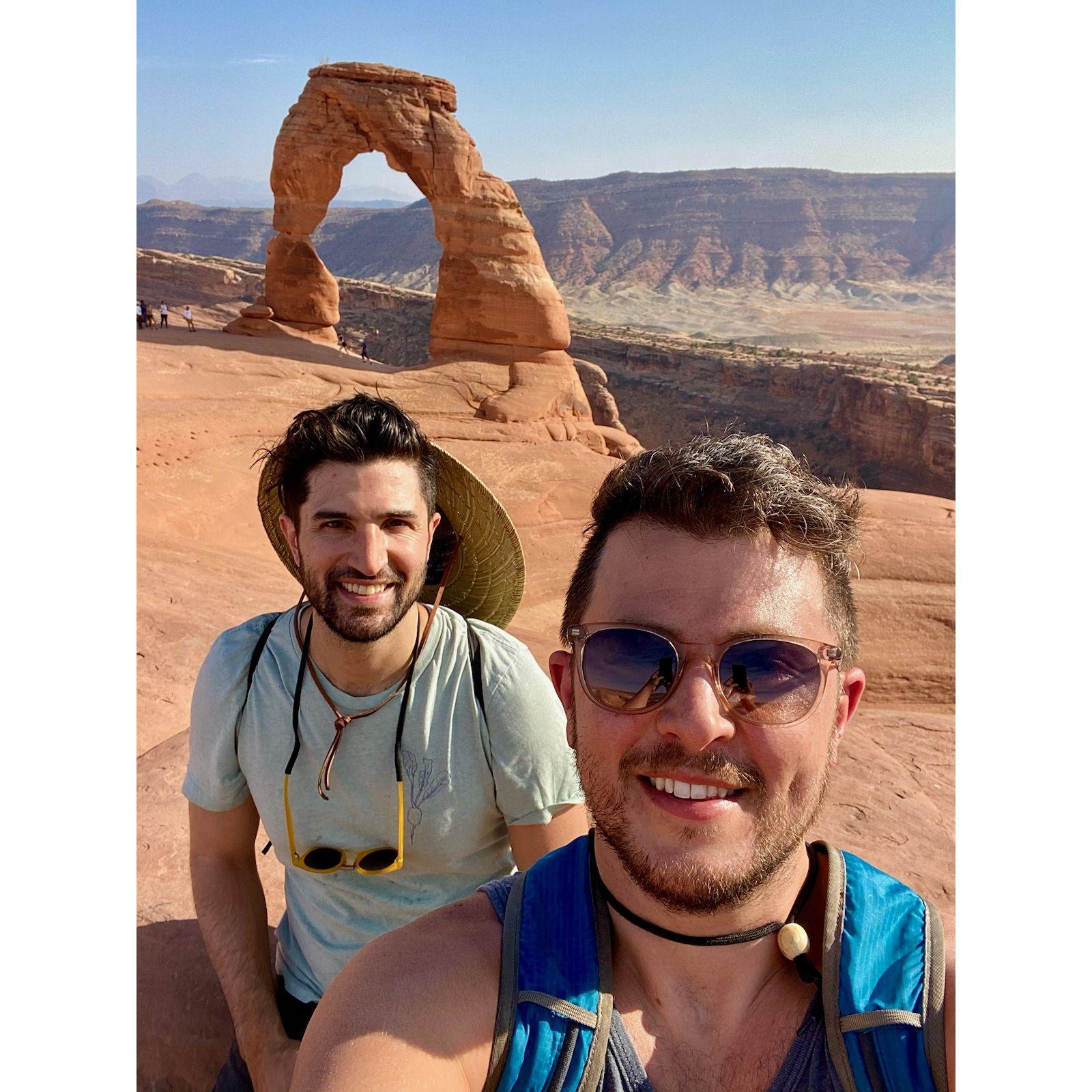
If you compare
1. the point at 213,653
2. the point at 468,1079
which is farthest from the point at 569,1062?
the point at 213,653

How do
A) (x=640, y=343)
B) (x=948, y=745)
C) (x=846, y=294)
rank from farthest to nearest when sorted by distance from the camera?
(x=846, y=294), (x=640, y=343), (x=948, y=745)

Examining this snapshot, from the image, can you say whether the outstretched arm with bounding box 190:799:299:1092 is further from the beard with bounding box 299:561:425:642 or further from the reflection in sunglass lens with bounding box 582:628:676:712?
the reflection in sunglass lens with bounding box 582:628:676:712

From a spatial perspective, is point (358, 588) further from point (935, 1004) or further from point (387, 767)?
point (935, 1004)

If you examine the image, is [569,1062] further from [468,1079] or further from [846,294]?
[846,294]

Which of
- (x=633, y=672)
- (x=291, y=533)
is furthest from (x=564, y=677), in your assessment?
(x=291, y=533)

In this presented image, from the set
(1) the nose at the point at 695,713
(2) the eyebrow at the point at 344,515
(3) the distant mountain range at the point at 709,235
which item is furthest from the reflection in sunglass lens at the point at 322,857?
(3) the distant mountain range at the point at 709,235
